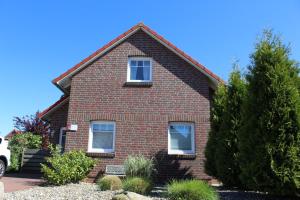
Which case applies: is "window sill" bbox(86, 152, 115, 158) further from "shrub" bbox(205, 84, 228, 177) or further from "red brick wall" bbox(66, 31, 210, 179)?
"shrub" bbox(205, 84, 228, 177)

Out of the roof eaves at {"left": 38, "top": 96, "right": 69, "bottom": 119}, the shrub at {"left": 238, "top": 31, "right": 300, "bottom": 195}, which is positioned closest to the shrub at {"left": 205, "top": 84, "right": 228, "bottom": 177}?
the shrub at {"left": 238, "top": 31, "right": 300, "bottom": 195}

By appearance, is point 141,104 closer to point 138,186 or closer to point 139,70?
point 139,70

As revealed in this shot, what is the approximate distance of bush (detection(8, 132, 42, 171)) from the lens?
1773 cm

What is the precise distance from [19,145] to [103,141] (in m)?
7.41

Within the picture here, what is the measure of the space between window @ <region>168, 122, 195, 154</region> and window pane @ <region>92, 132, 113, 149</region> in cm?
260

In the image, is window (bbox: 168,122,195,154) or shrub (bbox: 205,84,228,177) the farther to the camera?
window (bbox: 168,122,195,154)


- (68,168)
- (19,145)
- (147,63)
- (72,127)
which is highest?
(147,63)

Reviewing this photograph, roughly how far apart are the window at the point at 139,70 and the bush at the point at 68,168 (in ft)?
13.8

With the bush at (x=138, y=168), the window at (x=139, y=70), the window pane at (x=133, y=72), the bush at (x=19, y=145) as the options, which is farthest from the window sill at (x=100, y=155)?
the bush at (x=19, y=145)

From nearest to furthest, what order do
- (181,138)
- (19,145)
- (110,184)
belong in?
(110,184) → (181,138) → (19,145)

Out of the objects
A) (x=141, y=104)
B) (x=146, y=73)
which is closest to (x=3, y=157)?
(x=141, y=104)

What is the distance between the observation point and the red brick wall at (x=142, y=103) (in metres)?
14.2

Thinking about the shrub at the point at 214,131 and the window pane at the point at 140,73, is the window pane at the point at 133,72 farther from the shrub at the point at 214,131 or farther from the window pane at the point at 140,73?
the shrub at the point at 214,131

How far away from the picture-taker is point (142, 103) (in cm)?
1477
